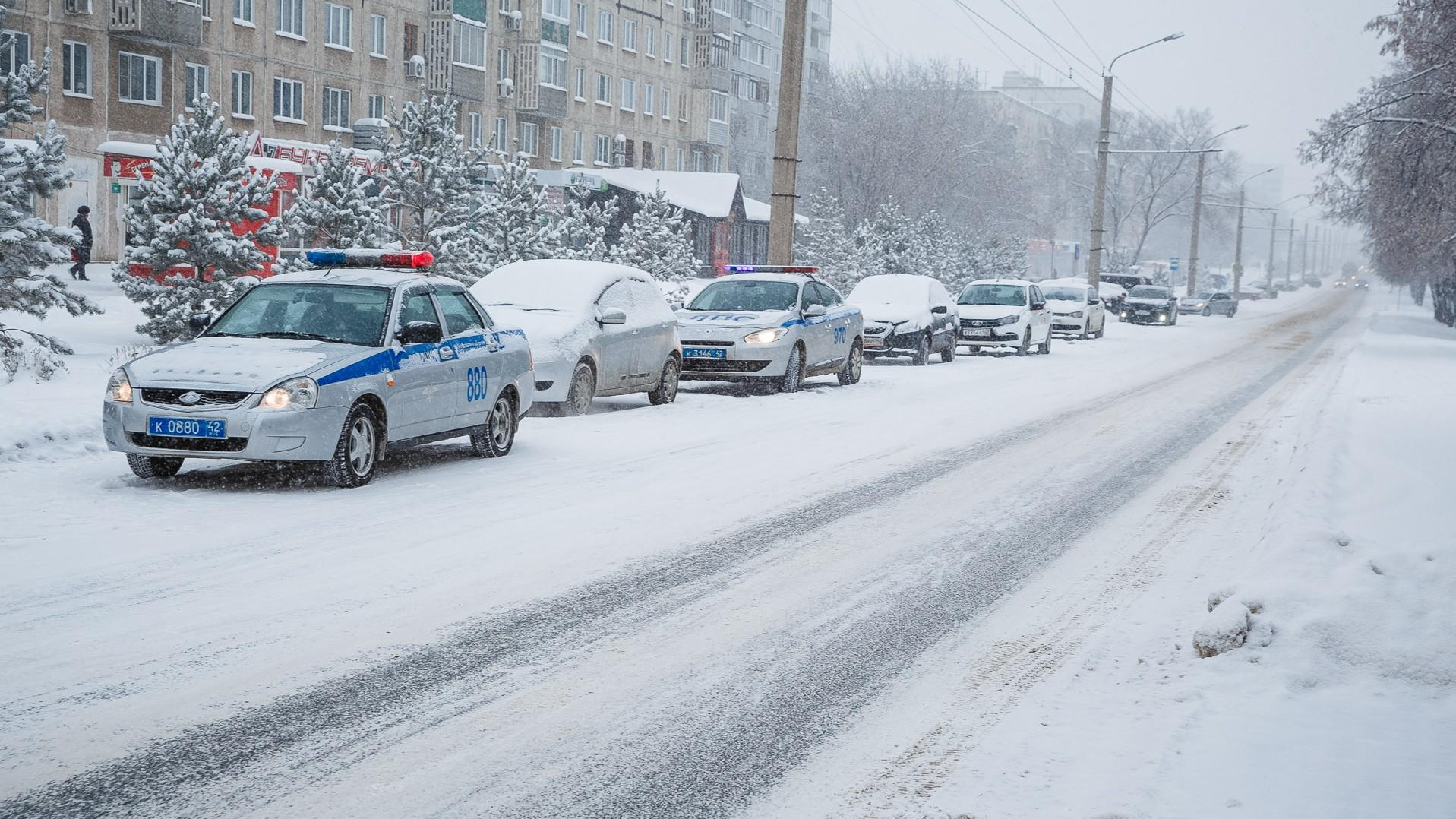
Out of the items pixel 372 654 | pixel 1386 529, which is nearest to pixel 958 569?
pixel 1386 529

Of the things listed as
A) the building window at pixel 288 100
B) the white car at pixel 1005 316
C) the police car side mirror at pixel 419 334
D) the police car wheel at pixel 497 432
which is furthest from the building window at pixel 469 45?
the police car side mirror at pixel 419 334

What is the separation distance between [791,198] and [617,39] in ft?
154

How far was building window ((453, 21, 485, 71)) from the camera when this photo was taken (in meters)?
52.8

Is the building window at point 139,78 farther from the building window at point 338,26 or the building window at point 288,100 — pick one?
the building window at point 338,26

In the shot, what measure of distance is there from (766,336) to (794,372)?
864mm

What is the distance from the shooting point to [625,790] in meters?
4.39

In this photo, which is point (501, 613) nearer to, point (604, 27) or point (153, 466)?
point (153, 466)

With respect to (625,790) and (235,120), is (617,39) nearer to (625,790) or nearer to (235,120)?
(235,120)

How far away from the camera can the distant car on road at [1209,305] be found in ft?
244

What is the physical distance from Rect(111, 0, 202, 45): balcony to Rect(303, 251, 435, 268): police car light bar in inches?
1239

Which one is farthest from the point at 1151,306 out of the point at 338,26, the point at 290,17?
the point at 290,17

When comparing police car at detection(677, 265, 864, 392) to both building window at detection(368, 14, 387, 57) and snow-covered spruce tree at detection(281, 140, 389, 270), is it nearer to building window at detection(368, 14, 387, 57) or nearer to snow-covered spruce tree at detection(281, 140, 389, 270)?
snow-covered spruce tree at detection(281, 140, 389, 270)

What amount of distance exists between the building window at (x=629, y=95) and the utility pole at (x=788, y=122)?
152 ft

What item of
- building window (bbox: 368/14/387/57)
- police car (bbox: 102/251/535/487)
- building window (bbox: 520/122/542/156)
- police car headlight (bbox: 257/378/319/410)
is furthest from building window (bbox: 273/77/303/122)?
police car headlight (bbox: 257/378/319/410)
